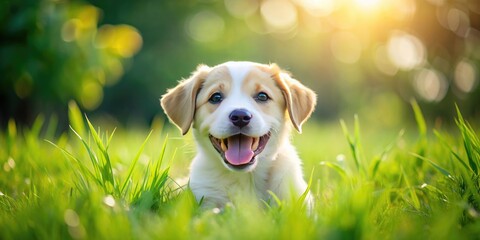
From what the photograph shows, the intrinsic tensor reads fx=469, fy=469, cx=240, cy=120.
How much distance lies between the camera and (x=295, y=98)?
4.16m

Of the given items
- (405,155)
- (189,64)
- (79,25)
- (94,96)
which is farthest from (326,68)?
(405,155)

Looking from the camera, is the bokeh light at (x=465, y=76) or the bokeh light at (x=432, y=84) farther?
the bokeh light at (x=432, y=84)

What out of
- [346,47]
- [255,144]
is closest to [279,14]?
[346,47]

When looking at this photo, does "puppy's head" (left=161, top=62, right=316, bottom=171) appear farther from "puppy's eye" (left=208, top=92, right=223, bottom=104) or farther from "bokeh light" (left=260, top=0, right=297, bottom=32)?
"bokeh light" (left=260, top=0, right=297, bottom=32)

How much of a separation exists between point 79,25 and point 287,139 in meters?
6.12

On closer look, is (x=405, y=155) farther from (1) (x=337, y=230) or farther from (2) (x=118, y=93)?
(2) (x=118, y=93)

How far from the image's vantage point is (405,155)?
4.73 m

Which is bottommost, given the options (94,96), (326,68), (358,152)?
(326,68)

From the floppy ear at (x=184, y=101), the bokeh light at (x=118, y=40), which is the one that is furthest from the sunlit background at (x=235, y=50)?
the floppy ear at (x=184, y=101)

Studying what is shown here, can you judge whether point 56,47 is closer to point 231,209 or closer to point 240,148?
point 240,148

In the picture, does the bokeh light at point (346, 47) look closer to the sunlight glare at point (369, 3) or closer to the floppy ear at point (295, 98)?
the sunlight glare at point (369, 3)

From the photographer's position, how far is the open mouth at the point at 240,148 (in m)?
3.67

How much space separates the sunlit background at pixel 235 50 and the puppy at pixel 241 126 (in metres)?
5.35

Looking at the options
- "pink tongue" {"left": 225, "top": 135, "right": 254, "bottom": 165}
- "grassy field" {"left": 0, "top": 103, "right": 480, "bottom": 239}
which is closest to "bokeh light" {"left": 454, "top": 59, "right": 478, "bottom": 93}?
"grassy field" {"left": 0, "top": 103, "right": 480, "bottom": 239}
